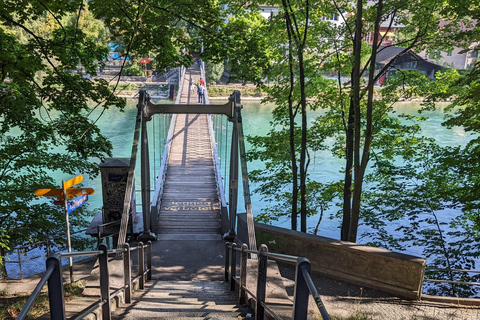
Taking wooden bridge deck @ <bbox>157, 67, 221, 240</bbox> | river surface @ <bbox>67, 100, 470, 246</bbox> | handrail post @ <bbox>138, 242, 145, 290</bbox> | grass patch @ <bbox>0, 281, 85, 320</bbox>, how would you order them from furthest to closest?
river surface @ <bbox>67, 100, 470, 246</bbox>, wooden bridge deck @ <bbox>157, 67, 221, 240</bbox>, handrail post @ <bbox>138, 242, 145, 290</bbox>, grass patch @ <bbox>0, 281, 85, 320</bbox>

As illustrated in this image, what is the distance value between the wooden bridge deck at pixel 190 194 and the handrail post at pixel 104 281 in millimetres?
5792

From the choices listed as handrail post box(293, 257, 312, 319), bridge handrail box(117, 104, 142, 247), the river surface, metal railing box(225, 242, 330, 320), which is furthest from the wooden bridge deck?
handrail post box(293, 257, 312, 319)

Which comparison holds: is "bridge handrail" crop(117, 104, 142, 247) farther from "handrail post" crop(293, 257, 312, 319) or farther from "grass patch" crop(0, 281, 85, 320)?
"handrail post" crop(293, 257, 312, 319)

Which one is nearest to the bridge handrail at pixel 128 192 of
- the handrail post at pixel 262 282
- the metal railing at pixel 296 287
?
the metal railing at pixel 296 287

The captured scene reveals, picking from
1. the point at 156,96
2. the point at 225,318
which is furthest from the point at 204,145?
the point at 156,96

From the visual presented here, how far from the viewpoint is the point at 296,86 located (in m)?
11.0

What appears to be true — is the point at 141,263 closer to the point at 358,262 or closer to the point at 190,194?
the point at 358,262

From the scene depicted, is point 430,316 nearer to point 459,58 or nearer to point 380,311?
point 380,311

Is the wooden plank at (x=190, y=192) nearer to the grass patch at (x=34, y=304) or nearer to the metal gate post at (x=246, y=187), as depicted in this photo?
the metal gate post at (x=246, y=187)

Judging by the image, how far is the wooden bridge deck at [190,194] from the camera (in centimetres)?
996

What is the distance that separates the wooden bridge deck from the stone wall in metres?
2.79

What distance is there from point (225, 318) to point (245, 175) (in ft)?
13.6

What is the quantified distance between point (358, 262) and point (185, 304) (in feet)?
10.3

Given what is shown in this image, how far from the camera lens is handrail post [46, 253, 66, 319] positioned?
2.16 metres
